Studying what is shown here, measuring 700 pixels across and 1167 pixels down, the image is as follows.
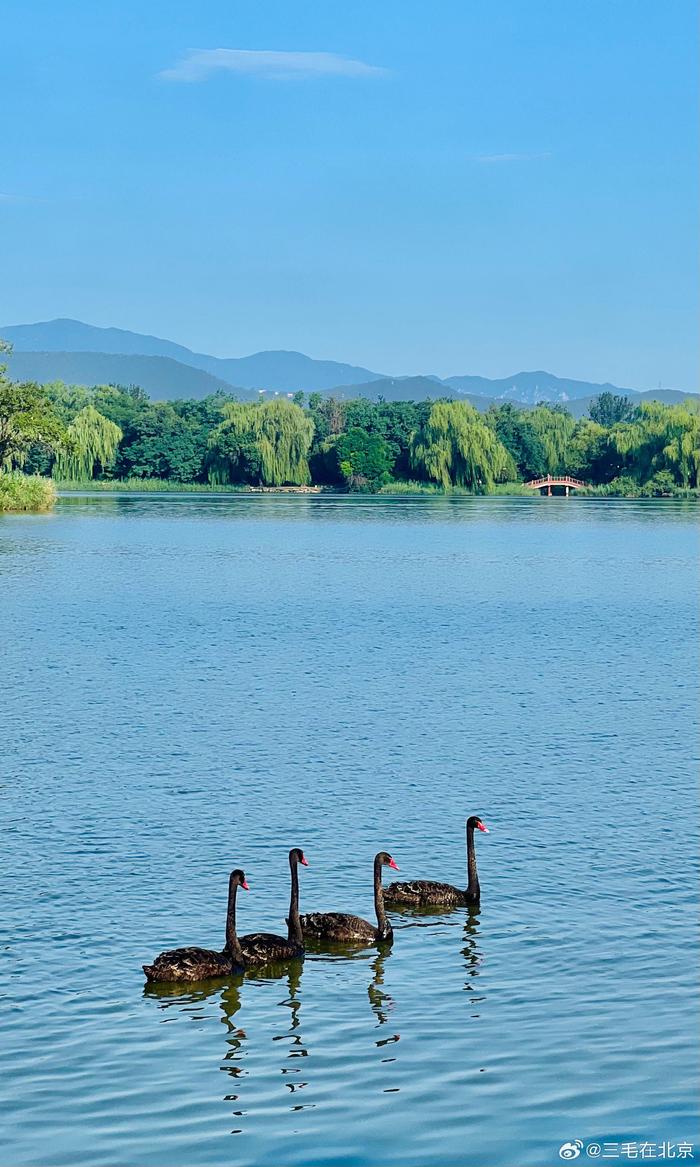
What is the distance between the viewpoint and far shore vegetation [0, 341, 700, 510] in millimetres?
122812

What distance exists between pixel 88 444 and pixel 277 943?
114m

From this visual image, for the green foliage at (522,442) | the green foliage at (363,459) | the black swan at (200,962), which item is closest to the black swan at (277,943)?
the black swan at (200,962)

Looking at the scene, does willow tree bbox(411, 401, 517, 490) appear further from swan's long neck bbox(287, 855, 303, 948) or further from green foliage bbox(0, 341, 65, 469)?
swan's long neck bbox(287, 855, 303, 948)

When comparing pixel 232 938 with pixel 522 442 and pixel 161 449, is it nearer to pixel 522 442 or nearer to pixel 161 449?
pixel 161 449

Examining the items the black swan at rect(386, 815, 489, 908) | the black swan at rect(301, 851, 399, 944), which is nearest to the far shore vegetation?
the black swan at rect(386, 815, 489, 908)

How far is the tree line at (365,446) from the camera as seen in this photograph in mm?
122438

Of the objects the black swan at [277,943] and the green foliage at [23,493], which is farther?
the green foliage at [23,493]

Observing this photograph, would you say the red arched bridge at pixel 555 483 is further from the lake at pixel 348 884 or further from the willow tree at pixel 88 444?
the lake at pixel 348 884

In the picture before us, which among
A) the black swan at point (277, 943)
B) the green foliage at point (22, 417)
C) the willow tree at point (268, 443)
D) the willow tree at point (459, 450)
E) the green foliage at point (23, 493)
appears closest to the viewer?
the black swan at point (277, 943)

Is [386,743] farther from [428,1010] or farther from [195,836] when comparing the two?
[428,1010]

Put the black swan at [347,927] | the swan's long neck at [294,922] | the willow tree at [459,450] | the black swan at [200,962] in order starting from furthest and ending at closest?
the willow tree at [459,450] → the black swan at [347,927] → the swan's long neck at [294,922] → the black swan at [200,962]

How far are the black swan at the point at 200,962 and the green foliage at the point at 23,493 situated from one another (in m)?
71.2

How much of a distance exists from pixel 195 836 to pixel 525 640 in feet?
62.2

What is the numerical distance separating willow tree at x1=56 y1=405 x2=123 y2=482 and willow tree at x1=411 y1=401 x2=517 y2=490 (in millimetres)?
23983
